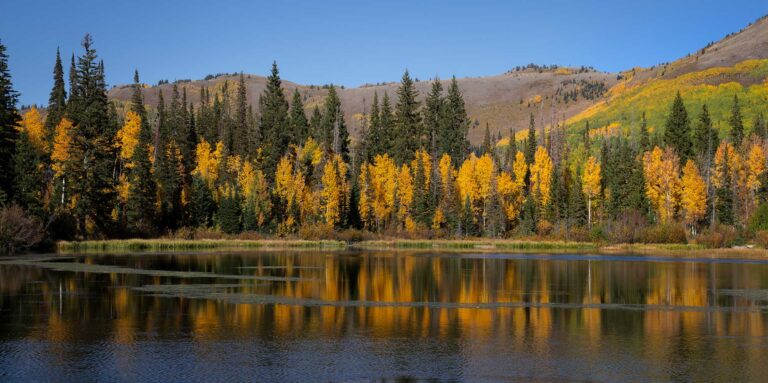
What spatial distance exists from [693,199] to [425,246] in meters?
35.8

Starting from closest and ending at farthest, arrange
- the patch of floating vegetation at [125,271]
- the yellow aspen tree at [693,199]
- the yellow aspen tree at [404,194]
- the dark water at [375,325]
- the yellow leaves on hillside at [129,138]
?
the dark water at [375,325], the patch of floating vegetation at [125,271], the yellow leaves on hillside at [129,138], the yellow aspen tree at [693,199], the yellow aspen tree at [404,194]

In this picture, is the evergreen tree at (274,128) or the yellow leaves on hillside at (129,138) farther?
the evergreen tree at (274,128)

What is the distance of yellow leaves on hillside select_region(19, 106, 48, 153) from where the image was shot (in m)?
84.3

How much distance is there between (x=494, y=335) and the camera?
2697 cm

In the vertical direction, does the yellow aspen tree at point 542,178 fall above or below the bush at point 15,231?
above

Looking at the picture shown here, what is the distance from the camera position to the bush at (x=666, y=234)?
84.0 metres

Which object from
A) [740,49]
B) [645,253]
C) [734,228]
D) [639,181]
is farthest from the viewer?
[740,49]

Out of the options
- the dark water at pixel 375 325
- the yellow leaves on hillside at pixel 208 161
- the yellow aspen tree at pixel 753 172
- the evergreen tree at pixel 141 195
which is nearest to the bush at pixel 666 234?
the yellow aspen tree at pixel 753 172

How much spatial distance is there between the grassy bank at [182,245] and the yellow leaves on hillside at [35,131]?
1799 centimetres

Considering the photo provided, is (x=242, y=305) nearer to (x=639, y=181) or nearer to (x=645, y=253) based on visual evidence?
(x=645, y=253)

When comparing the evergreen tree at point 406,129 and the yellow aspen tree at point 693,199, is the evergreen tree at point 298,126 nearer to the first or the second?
the evergreen tree at point 406,129

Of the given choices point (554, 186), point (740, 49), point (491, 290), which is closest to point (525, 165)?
point (554, 186)

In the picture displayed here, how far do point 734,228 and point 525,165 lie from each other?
114 feet

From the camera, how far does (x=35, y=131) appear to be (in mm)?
88375
